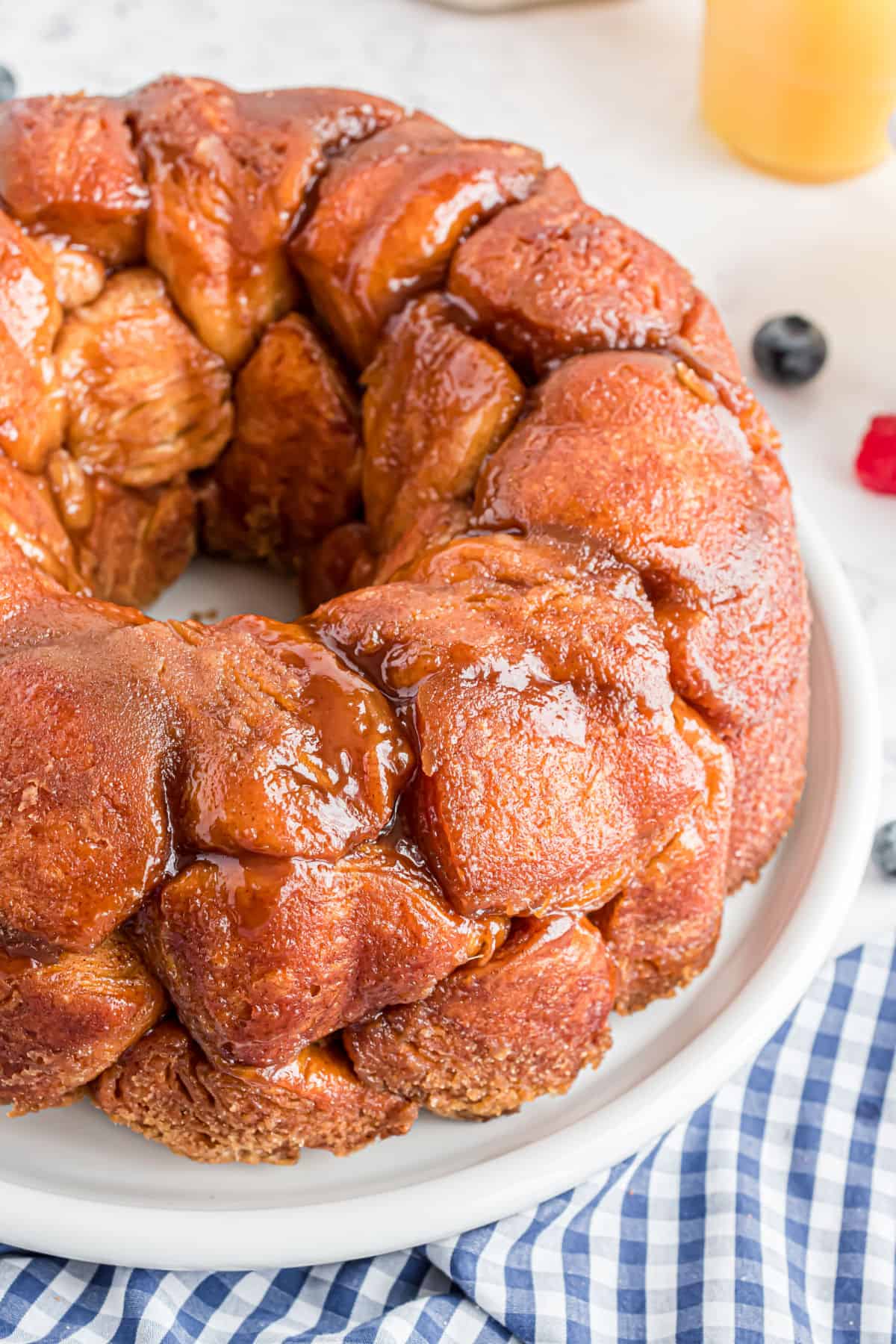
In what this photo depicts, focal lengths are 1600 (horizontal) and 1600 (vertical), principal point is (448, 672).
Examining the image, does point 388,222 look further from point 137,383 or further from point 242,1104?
point 242,1104

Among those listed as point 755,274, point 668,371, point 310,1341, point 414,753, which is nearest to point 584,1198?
point 310,1341

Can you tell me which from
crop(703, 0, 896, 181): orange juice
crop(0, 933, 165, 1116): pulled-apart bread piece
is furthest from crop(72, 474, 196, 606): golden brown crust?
crop(703, 0, 896, 181): orange juice

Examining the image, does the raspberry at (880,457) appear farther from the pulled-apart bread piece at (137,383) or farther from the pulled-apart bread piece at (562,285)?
the pulled-apart bread piece at (137,383)

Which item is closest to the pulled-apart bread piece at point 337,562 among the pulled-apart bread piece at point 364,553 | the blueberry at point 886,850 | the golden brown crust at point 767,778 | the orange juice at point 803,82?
the pulled-apart bread piece at point 364,553

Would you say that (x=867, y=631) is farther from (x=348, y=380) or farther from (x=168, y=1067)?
(x=168, y=1067)

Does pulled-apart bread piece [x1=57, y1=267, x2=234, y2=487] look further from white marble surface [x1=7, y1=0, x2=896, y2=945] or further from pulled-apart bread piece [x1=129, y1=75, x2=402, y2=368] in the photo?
white marble surface [x1=7, y1=0, x2=896, y2=945]
